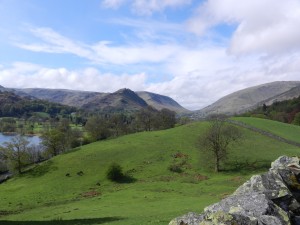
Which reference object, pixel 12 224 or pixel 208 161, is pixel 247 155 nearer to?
pixel 208 161

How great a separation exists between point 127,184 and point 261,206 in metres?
59.4

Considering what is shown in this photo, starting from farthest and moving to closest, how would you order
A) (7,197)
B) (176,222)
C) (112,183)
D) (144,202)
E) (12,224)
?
(112,183) < (7,197) < (144,202) < (12,224) < (176,222)

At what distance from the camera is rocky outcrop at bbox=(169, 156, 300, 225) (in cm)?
1120

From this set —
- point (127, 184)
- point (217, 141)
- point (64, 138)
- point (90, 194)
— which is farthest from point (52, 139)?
point (217, 141)

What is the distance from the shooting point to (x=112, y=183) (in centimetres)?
7288

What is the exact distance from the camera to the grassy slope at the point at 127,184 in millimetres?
44594

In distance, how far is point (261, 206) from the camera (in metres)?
13.1

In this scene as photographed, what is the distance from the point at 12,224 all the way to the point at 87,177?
3896 cm

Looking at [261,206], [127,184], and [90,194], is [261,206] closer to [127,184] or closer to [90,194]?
[90,194]

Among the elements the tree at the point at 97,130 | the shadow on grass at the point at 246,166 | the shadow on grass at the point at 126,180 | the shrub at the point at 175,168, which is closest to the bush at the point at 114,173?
the shadow on grass at the point at 126,180

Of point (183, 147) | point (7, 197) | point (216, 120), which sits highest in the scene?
point (216, 120)

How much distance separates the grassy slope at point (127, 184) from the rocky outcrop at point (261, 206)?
1562 cm

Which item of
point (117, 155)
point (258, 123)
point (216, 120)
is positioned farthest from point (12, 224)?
point (258, 123)

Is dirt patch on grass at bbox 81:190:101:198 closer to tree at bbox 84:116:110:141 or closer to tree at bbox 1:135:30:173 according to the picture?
tree at bbox 1:135:30:173
